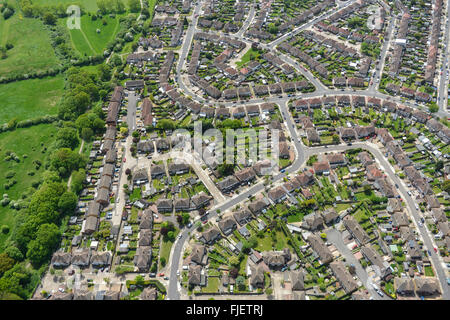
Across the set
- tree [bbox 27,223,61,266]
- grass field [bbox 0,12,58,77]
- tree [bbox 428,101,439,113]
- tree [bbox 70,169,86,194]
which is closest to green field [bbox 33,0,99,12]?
grass field [bbox 0,12,58,77]

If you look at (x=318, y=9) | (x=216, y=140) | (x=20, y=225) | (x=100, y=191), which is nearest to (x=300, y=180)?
(x=216, y=140)

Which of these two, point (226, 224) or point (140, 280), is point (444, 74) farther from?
point (140, 280)

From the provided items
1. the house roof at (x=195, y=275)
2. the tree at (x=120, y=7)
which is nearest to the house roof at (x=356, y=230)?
the house roof at (x=195, y=275)

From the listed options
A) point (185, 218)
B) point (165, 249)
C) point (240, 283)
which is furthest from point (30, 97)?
point (240, 283)

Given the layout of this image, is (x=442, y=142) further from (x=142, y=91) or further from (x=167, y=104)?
(x=142, y=91)

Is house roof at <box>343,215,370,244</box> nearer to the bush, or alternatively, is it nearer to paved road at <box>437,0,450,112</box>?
paved road at <box>437,0,450,112</box>
